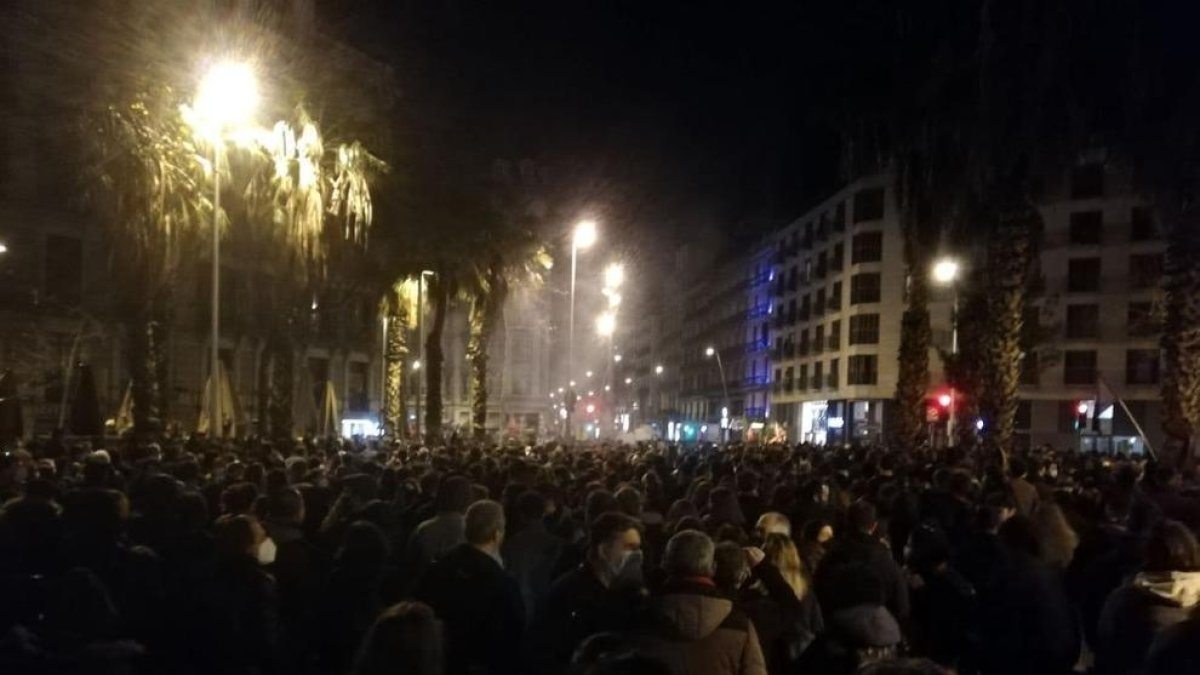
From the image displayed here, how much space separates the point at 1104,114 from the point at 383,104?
15.3 m

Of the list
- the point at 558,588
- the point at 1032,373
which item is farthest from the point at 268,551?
the point at 1032,373

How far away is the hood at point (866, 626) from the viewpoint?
5113 mm

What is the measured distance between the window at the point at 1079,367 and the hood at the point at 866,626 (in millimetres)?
58955

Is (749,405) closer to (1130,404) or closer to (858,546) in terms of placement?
(1130,404)

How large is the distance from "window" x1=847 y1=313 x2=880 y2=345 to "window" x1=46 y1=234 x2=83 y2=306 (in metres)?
43.2

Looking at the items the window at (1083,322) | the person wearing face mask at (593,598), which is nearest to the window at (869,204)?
the window at (1083,322)

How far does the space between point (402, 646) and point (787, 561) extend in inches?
135

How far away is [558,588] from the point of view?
6113 mm

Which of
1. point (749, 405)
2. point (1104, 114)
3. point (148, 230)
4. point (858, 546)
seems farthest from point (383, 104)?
point (749, 405)

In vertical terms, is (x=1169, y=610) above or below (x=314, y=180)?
below

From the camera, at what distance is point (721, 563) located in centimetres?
554

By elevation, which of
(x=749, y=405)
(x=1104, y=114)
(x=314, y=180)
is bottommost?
(x=749, y=405)

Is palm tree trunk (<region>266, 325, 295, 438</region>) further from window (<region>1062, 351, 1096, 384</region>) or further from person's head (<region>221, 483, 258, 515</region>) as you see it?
window (<region>1062, 351, 1096, 384</region>)

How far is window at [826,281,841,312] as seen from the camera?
70.4 meters
